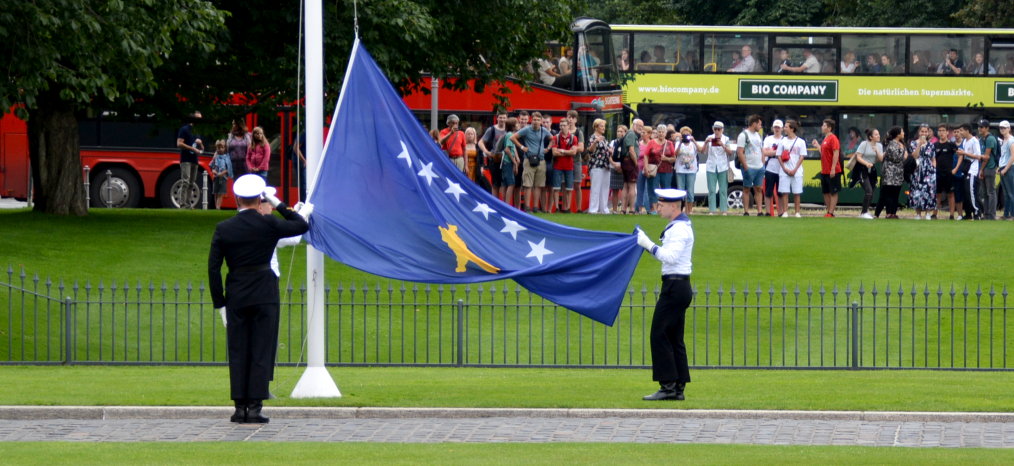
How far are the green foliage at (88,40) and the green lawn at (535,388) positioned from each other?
5055mm

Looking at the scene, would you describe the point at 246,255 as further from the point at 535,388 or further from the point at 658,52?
the point at 658,52

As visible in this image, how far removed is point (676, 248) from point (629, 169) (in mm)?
14878

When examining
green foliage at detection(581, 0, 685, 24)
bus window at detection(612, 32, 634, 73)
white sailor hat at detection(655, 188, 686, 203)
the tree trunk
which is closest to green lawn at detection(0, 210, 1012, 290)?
the tree trunk

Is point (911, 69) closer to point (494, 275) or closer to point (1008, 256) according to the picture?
point (1008, 256)

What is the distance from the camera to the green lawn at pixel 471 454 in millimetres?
9570

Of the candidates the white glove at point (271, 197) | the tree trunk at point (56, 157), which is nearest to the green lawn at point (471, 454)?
the white glove at point (271, 197)

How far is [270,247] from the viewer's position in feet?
37.0

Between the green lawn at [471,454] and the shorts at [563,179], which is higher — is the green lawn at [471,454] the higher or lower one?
the lower one

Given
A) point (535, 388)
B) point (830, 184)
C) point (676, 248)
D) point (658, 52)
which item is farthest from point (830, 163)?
point (676, 248)

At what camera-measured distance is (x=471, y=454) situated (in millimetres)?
9898

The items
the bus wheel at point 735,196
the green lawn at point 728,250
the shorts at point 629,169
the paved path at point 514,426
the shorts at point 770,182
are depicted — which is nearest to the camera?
the paved path at point 514,426

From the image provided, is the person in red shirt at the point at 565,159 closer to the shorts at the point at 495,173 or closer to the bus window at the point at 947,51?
the shorts at the point at 495,173

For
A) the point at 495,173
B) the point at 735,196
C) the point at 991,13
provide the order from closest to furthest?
the point at 495,173
the point at 735,196
the point at 991,13

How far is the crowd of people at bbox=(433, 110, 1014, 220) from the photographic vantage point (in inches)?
1040
